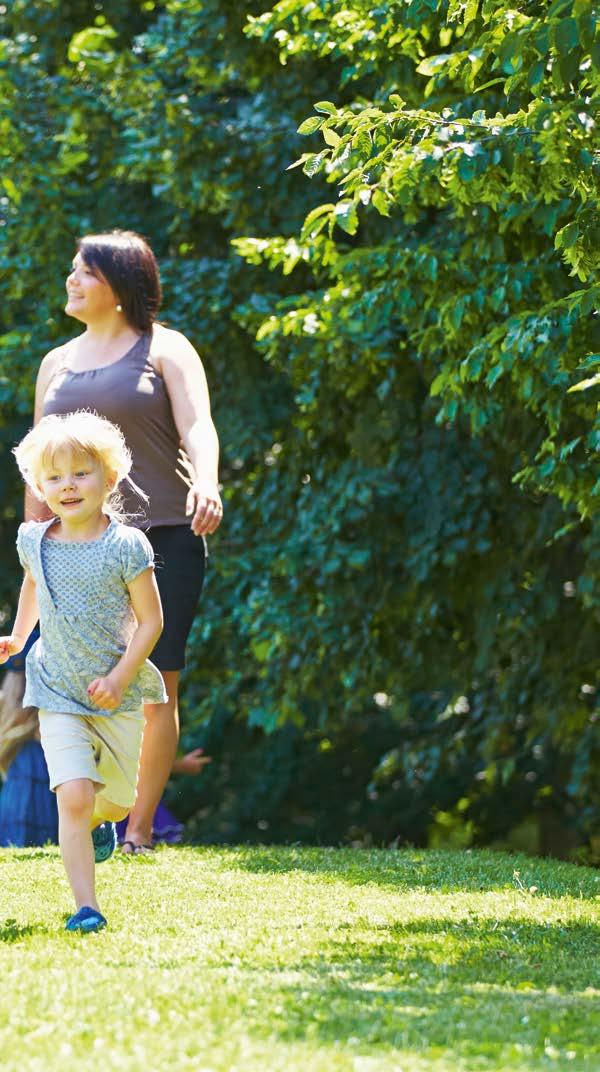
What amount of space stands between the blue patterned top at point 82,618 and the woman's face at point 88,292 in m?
1.52

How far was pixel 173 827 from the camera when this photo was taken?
7.89m

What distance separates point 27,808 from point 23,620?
3169 millimetres

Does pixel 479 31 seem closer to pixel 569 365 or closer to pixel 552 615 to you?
pixel 569 365

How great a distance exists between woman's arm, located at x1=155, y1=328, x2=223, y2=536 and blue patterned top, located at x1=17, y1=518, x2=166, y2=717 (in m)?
0.83

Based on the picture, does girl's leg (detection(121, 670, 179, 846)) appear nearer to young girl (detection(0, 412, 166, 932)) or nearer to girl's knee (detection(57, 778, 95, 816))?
young girl (detection(0, 412, 166, 932))

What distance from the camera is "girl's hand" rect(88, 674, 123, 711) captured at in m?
4.57

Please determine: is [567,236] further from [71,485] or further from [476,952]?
→ [476,952]

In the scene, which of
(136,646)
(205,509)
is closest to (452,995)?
(136,646)

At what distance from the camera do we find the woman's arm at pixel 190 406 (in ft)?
18.8

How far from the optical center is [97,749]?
4.73 metres

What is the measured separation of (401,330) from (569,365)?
309 cm

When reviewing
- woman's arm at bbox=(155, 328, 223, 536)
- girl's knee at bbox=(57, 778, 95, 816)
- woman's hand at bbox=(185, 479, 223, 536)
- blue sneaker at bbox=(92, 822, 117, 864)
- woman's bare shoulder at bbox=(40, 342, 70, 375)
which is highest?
woman's bare shoulder at bbox=(40, 342, 70, 375)

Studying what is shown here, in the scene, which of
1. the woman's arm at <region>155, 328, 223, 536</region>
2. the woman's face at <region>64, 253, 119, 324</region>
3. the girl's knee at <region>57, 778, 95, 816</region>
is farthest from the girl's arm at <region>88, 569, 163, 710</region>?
the woman's face at <region>64, 253, 119, 324</region>

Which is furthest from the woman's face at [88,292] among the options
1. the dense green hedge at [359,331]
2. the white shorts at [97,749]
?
the white shorts at [97,749]
